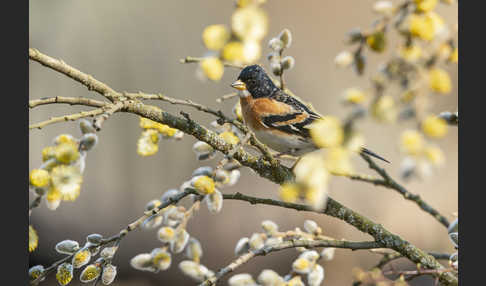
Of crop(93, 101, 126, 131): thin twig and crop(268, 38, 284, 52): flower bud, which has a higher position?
crop(268, 38, 284, 52): flower bud

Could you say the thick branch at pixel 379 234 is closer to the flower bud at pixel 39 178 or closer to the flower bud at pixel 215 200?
the flower bud at pixel 215 200

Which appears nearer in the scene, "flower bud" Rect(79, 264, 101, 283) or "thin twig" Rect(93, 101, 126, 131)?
"thin twig" Rect(93, 101, 126, 131)

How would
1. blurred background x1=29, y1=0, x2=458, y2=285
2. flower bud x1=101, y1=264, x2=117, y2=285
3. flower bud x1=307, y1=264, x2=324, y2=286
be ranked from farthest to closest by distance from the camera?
1. blurred background x1=29, y1=0, x2=458, y2=285
2. flower bud x1=307, y1=264, x2=324, y2=286
3. flower bud x1=101, y1=264, x2=117, y2=285

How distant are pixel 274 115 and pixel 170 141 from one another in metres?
0.53

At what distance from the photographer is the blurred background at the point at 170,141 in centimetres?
111

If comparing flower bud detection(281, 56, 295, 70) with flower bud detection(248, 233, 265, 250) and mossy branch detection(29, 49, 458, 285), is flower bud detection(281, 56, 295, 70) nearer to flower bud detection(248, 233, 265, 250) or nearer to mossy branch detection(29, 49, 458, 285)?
mossy branch detection(29, 49, 458, 285)

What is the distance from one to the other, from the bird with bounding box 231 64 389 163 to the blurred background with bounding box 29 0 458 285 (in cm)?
14

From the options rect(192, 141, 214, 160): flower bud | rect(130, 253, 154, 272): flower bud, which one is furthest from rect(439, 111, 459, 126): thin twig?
rect(130, 253, 154, 272): flower bud

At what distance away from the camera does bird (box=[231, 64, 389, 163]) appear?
30.5 inches

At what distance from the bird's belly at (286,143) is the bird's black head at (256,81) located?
0.10 metres

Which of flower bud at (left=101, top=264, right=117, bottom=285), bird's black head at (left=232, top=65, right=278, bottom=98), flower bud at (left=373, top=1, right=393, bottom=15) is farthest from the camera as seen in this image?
bird's black head at (left=232, top=65, right=278, bottom=98)

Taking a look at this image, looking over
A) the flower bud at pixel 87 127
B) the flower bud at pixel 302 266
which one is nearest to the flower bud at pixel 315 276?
the flower bud at pixel 302 266

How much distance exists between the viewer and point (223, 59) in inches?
12.5

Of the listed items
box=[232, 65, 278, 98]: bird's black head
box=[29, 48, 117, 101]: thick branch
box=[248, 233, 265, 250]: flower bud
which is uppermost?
box=[232, 65, 278, 98]: bird's black head
